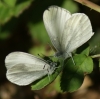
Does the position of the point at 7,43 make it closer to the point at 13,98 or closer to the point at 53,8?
the point at 13,98

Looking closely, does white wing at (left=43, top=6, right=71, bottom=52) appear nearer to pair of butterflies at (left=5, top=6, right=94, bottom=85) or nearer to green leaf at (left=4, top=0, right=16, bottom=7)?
pair of butterflies at (left=5, top=6, right=94, bottom=85)

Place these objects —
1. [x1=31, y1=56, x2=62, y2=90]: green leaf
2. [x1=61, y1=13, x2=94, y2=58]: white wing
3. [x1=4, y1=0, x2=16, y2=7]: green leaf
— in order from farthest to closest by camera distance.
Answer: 1. [x1=4, y1=0, x2=16, y2=7]: green leaf
2. [x1=61, y1=13, x2=94, y2=58]: white wing
3. [x1=31, y1=56, x2=62, y2=90]: green leaf

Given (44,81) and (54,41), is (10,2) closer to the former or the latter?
(54,41)

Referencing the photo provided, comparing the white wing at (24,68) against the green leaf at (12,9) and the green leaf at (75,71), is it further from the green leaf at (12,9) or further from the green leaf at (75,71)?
the green leaf at (12,9)

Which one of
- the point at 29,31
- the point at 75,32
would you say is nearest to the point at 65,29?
the point at 75,32

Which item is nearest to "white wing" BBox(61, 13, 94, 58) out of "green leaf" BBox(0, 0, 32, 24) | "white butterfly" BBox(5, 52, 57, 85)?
"white butterfly" BBox(5, 52, 57, 85)
